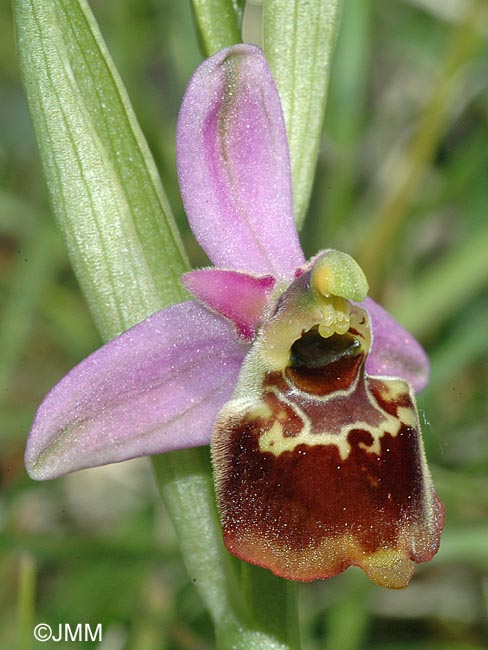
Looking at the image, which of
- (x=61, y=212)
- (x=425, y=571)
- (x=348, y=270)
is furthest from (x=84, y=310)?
(x=348, y=270)

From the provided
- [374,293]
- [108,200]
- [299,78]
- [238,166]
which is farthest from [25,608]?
[374,293]

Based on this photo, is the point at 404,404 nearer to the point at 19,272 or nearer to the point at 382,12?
the point at 19,272

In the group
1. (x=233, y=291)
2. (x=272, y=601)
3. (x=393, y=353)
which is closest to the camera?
(x=233, y=291)

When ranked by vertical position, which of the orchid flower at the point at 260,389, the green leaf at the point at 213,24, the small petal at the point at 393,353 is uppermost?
the green leaf at the point at 213,24

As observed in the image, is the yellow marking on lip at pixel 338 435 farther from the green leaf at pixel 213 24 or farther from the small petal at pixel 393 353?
the green leaf at pixel 213 24

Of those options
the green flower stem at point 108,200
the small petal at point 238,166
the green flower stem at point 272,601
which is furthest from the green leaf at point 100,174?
the green flower stem at point 272,601

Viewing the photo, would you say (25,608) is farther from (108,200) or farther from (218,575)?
(108,200)
